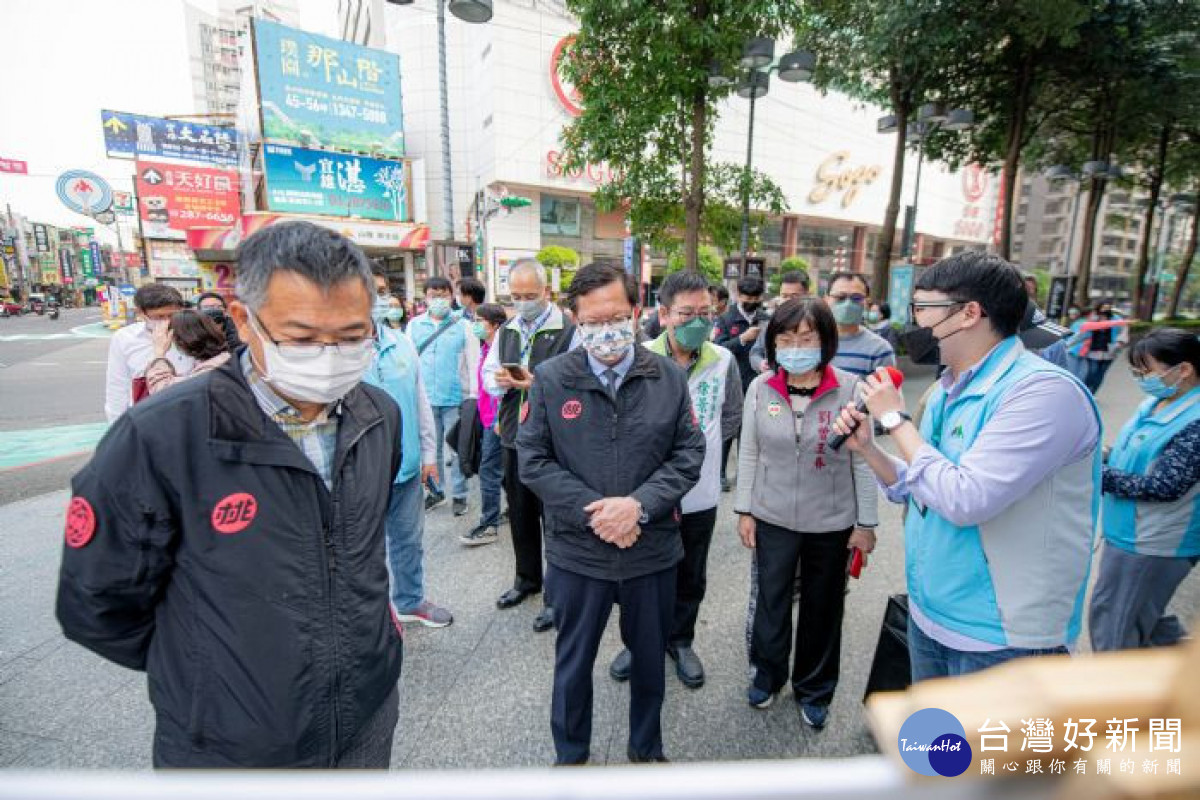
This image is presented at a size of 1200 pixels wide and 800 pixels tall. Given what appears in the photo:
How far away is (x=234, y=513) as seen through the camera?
→ 1.21 meters

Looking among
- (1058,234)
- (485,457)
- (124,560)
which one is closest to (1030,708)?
(124,560)

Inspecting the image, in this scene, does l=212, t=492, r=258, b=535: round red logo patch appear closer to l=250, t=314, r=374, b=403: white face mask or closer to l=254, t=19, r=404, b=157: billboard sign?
l=250, t=314, r=374, b=403: white face mask

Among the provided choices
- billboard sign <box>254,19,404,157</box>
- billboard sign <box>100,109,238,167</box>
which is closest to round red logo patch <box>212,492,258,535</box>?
billboard sign <box>254,19,404,157</box>

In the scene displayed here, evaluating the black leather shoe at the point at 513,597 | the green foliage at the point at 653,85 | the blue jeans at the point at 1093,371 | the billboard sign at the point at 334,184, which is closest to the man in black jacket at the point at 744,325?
the black leather shoe at the point at 513,597

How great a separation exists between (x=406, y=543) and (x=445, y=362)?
1.87 m

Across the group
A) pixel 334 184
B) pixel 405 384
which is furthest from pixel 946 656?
pixel 334 184

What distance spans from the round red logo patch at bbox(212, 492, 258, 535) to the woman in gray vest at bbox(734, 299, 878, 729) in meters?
1.91

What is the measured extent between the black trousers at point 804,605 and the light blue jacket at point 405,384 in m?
1.86

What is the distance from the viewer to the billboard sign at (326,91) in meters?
21.9

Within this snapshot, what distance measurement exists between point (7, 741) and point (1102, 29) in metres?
16.2

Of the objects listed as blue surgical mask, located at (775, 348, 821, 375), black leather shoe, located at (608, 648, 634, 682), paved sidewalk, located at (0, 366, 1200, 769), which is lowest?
paved sidewalk, located at (0, 366, 1200, 769)

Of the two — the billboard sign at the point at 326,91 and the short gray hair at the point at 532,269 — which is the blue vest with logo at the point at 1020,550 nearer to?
the short gray hair at the point at 532,269

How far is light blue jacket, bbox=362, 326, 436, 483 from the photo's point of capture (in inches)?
118

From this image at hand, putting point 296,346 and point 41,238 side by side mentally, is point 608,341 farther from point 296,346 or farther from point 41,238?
point 41,238
